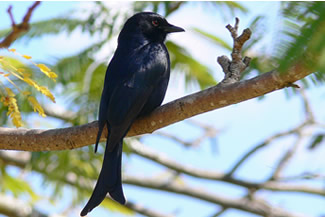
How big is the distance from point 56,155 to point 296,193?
128 inches

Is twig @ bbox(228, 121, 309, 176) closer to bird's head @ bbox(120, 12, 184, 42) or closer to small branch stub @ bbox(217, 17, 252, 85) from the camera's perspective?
bird's head @ bbox(120, 12, 184, 42)

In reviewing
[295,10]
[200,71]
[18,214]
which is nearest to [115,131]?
[295,10]

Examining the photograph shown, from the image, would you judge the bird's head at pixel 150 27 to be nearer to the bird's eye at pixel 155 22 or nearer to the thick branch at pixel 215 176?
the bird's eye at pixel 155 22

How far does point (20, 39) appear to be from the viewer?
5969 mm

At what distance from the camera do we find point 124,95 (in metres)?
3.59

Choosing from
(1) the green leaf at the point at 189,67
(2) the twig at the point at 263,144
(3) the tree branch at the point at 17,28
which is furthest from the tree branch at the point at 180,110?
(2) the twig at the point at 263,144

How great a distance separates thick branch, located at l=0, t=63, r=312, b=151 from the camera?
2721mm

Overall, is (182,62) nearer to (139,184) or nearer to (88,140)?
(139,184)

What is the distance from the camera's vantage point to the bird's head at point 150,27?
4559 mm

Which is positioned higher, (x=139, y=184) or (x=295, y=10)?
(x=295, y=10)

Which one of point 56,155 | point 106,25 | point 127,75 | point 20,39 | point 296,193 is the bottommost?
point 296,193

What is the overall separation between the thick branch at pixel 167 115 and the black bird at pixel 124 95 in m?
0.11

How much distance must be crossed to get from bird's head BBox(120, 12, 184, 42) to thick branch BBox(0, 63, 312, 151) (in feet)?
3.97

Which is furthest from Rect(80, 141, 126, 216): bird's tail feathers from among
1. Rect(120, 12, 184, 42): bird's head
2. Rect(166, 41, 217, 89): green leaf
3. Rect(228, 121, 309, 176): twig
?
Rect(228, 121, 309, 176): twig
